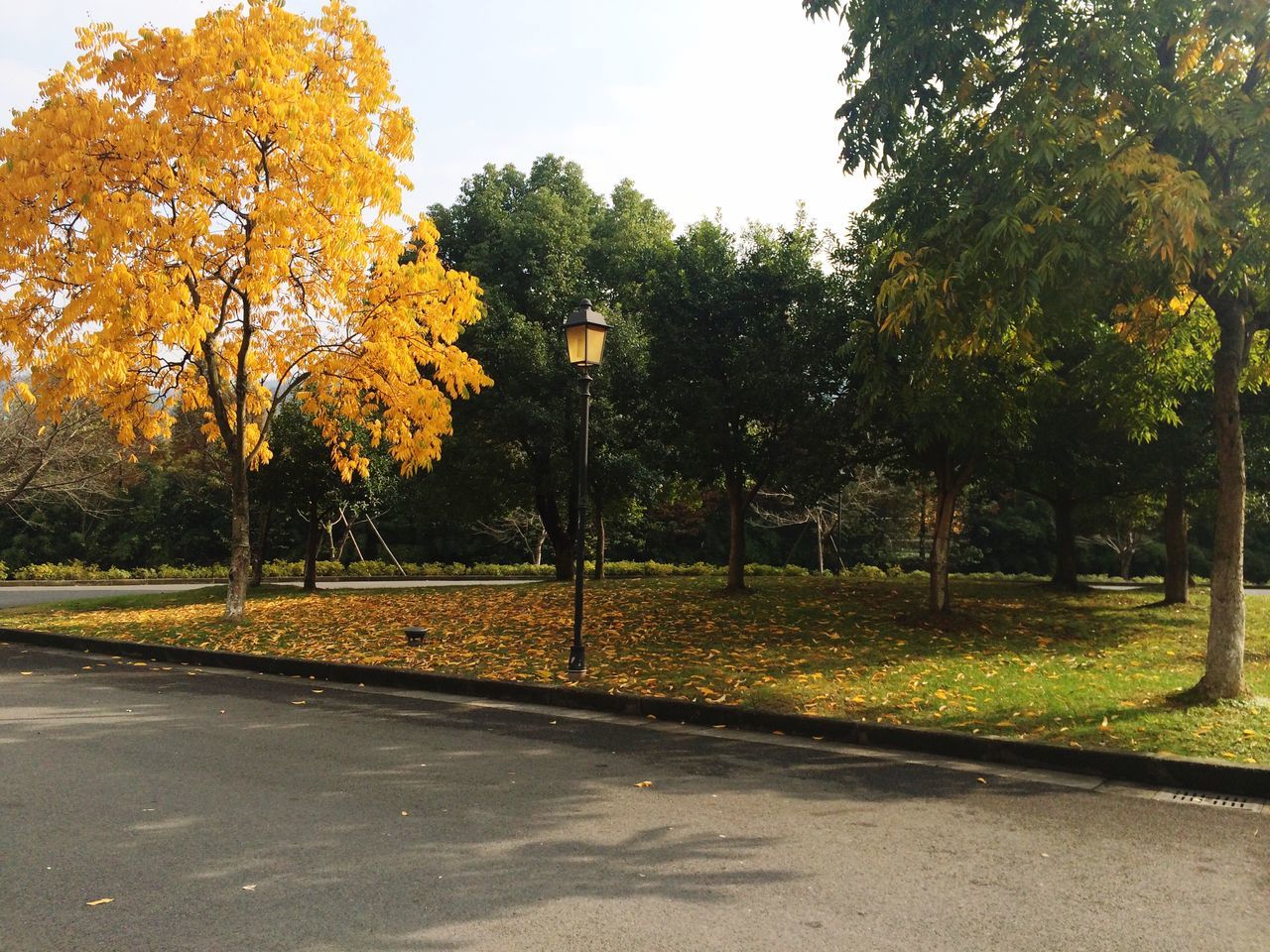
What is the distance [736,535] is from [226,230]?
11.7 m

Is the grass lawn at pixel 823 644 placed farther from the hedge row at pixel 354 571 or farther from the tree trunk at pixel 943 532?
the hedge row at pixel 354 571

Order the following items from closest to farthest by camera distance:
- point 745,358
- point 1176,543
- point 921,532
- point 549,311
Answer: point 745,358 → point 1176,543 → point 549,311 → point 921,532

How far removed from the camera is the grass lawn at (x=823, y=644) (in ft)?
28.5

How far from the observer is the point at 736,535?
2020 centimetres

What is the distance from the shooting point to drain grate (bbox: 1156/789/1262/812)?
253 inches

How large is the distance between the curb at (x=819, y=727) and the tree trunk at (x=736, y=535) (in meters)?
9.66

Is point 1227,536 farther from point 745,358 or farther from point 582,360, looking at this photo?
point 745,358

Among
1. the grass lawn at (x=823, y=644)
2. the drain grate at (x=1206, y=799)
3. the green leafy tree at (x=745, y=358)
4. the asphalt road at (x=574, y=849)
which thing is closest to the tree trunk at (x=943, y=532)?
the grass lawn at (x=823, y=644)

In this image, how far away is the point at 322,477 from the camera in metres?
23.0

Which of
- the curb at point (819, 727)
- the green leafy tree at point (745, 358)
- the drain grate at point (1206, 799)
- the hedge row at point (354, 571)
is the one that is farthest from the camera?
the hedge row at point (354, 571)

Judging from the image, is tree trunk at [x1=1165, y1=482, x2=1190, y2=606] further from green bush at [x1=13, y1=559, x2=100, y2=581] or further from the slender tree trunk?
green bush at [x1=13, y1=559, x2=100, y2=581]

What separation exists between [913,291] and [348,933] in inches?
284

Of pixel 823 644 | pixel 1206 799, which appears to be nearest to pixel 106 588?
pixel 823 644

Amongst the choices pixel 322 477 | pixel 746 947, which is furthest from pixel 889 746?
pixel 322 477
